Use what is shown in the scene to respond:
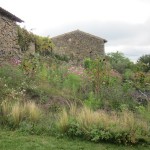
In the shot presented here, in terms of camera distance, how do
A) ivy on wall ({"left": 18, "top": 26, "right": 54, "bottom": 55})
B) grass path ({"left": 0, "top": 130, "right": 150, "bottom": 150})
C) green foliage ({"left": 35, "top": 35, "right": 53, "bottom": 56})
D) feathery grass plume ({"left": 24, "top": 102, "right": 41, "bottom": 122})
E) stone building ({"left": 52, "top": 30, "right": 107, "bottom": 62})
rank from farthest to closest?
stone building ({"left": 52, "top": 30, "right": 107, "bottom": 62}), green foliage ({"left": 35, "top": 35, "right": 53, "bottom": 56}), ivy on wall ({"left": 18, "top": 26, "right": 54, "bottom": 55}), feathery grass plume ({"left": 24, "top": 102, "right": 41, "bottom": 122}), grass path ({"left": 0, "top": 130, "right": 150, "bottom": 150})

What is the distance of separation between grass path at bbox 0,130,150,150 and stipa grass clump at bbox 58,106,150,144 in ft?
0.71

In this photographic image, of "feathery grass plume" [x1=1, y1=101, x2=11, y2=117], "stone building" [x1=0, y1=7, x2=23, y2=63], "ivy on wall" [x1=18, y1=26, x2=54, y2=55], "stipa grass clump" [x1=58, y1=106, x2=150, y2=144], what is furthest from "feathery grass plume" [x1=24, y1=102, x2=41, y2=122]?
"ivy on wall" [x1=18, y1=26, x2=54, y2=55]

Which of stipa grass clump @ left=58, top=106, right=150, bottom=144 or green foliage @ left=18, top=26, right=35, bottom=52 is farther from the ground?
green foliage @ left=18, top=26, right=35, bottom=52

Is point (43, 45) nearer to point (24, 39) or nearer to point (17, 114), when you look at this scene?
point (24, 39)

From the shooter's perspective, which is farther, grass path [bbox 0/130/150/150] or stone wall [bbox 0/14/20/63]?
stone wall [bbox 0/14/20/63]

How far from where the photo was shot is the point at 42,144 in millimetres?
7641

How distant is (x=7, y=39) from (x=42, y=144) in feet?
33.0

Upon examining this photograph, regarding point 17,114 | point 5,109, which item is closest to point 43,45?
point 5,109

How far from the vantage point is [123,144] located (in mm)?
8094

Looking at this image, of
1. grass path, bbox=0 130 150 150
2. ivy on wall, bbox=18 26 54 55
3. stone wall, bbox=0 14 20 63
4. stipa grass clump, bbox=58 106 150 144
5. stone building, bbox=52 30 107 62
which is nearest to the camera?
grass path, bbox=0 130 150 150

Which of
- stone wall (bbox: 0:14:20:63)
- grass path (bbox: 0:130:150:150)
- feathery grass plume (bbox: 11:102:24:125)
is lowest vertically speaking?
grass path (bbox: 0:130:150:150)

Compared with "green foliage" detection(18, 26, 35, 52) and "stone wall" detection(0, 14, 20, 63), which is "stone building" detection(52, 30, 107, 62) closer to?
"green foliage" detection(18, 26, 35, 52)

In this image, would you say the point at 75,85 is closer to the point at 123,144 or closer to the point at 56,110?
the point at 56,110

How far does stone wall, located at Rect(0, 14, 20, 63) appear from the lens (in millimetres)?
16297
